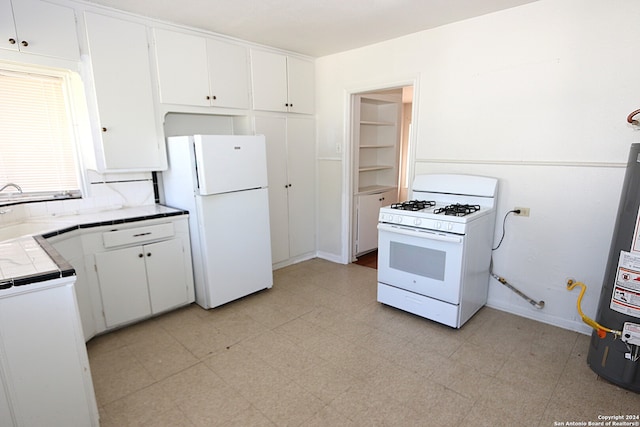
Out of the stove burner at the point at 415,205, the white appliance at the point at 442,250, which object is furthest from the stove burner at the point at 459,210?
the stove burner at the point at 415,205

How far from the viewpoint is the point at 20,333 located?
1.29 metres

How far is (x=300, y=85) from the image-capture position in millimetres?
3725

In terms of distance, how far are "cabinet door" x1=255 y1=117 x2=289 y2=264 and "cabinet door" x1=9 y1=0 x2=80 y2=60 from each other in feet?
5.19

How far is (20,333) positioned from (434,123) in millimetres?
3108

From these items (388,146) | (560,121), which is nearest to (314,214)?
(388,146)

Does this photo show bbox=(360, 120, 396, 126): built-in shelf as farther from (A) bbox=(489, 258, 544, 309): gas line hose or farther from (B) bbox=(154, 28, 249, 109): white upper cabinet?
(A) bbox=(489, 258, 544, 309): gas line hose

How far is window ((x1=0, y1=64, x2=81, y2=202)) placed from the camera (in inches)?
94.2

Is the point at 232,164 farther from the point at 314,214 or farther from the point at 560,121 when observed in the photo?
the point at 560,121

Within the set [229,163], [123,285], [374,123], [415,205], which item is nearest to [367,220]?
[374,123]

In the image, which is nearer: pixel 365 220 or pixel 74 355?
pixel 74 355

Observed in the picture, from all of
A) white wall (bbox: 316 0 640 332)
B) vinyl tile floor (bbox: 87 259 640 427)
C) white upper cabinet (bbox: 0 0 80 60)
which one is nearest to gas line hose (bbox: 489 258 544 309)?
white wall (bbox: 316 0 640 332)

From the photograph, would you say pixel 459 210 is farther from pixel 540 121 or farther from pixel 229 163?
pixel 229 163

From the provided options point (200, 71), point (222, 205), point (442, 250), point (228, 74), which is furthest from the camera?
point (228, 74)

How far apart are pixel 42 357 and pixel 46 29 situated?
216 cm
